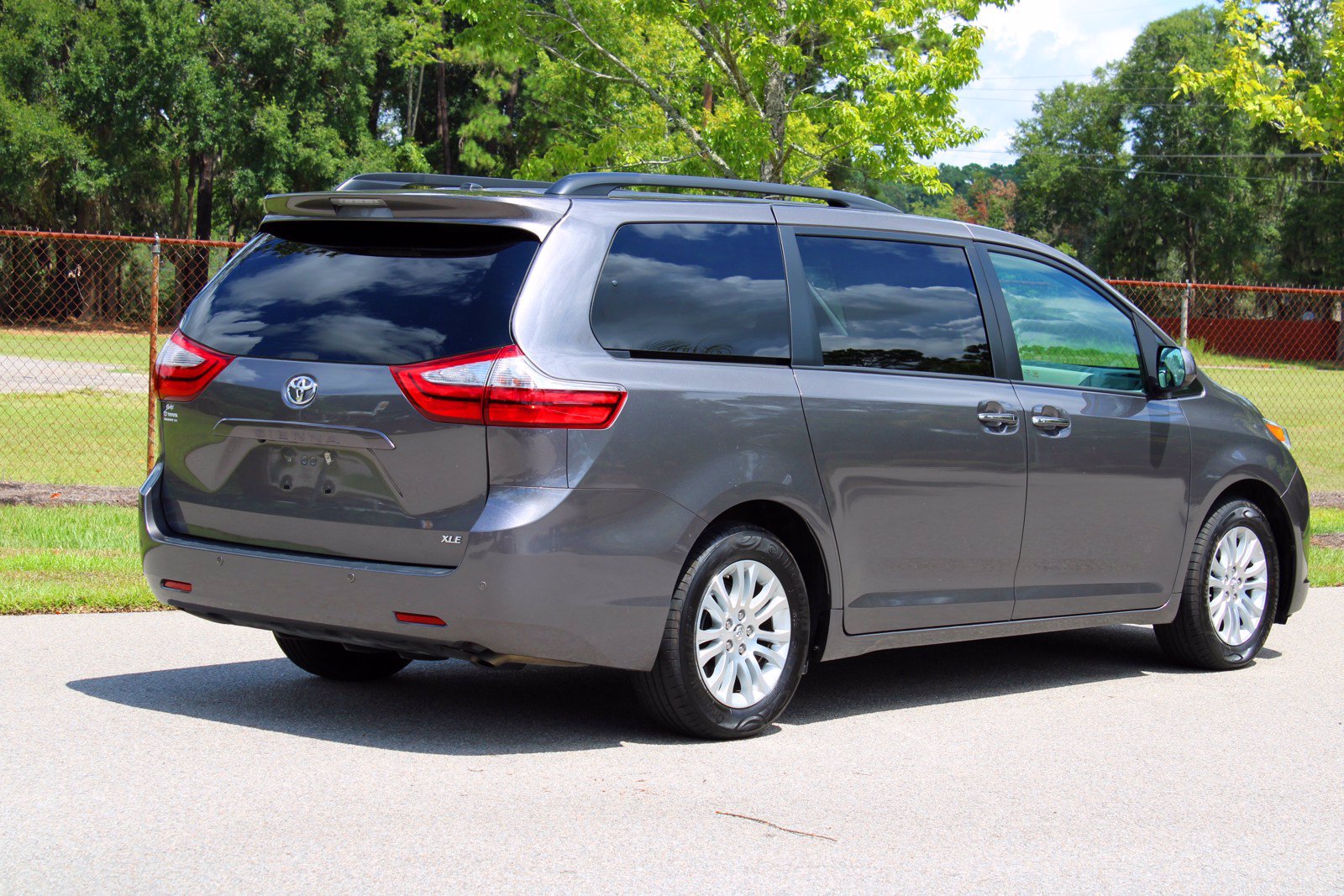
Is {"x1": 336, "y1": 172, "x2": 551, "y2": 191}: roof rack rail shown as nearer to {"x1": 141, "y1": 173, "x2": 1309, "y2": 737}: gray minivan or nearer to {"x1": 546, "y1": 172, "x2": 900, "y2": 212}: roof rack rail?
{"x1": 141, "y1": 173, "x2": 1309, "y2": 737}: gray minivan

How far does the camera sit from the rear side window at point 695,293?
16.9 ft

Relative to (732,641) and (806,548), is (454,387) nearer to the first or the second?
(732,641)

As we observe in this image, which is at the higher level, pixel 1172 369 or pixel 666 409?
pixel 1172 369

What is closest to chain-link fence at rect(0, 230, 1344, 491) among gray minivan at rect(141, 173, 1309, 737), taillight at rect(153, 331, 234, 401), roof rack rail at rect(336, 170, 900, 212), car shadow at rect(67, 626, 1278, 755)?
car shadow at rect(67, 626, 1278, 755)

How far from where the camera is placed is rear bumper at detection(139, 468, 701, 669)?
479cm

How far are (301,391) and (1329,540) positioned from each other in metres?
10.1

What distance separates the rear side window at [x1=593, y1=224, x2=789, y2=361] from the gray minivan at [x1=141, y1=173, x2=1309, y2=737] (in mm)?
12

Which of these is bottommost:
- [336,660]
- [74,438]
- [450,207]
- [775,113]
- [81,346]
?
[81,346]

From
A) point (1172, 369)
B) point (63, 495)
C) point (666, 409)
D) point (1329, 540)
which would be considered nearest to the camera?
point (666, 409)

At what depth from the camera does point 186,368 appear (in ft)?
17.7

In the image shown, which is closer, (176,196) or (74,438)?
(74,438)

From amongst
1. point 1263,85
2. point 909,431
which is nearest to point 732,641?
point 909,431

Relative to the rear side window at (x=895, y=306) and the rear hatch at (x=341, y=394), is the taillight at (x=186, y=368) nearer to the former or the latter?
the rear hatch at (x=341, y=394)

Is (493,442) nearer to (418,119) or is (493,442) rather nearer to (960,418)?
(960,418)
